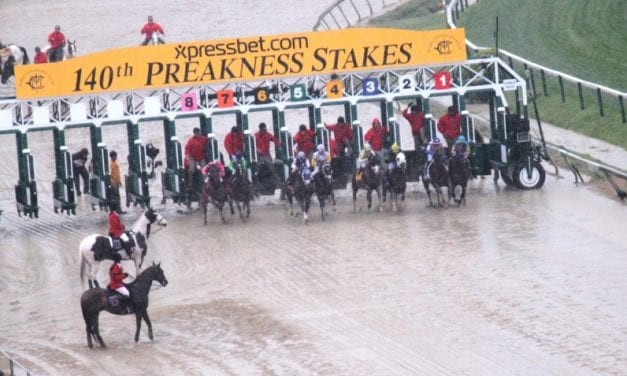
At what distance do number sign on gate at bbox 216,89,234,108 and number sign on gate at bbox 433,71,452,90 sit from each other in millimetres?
3351

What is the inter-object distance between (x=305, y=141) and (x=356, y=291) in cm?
781

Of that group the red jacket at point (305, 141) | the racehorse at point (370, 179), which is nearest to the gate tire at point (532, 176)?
the racehorse at point (370, 179)

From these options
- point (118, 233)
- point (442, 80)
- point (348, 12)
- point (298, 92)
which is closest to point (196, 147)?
point (298, 92)

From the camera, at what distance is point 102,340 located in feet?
63.2

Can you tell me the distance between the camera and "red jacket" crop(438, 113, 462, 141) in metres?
28.8

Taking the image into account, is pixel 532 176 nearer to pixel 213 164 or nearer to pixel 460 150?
pixel 460 150

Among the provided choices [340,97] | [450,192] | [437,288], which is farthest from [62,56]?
[437,288]

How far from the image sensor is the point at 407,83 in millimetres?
28875

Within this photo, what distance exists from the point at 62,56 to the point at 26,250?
1136cm

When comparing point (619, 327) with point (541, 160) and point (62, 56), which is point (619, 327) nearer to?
point (541, 160)

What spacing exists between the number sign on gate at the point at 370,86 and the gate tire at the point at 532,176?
2.69 m

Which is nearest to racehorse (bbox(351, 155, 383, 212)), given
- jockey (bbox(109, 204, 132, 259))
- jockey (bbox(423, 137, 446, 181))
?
jockey (bbox(423, 137, 446, 181))

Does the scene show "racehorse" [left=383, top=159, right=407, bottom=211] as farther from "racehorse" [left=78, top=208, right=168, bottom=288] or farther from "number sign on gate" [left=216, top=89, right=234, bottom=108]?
"racehorse" [left=78, top=208, right=168, bottom=288]

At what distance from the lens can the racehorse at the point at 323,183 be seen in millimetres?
26812
